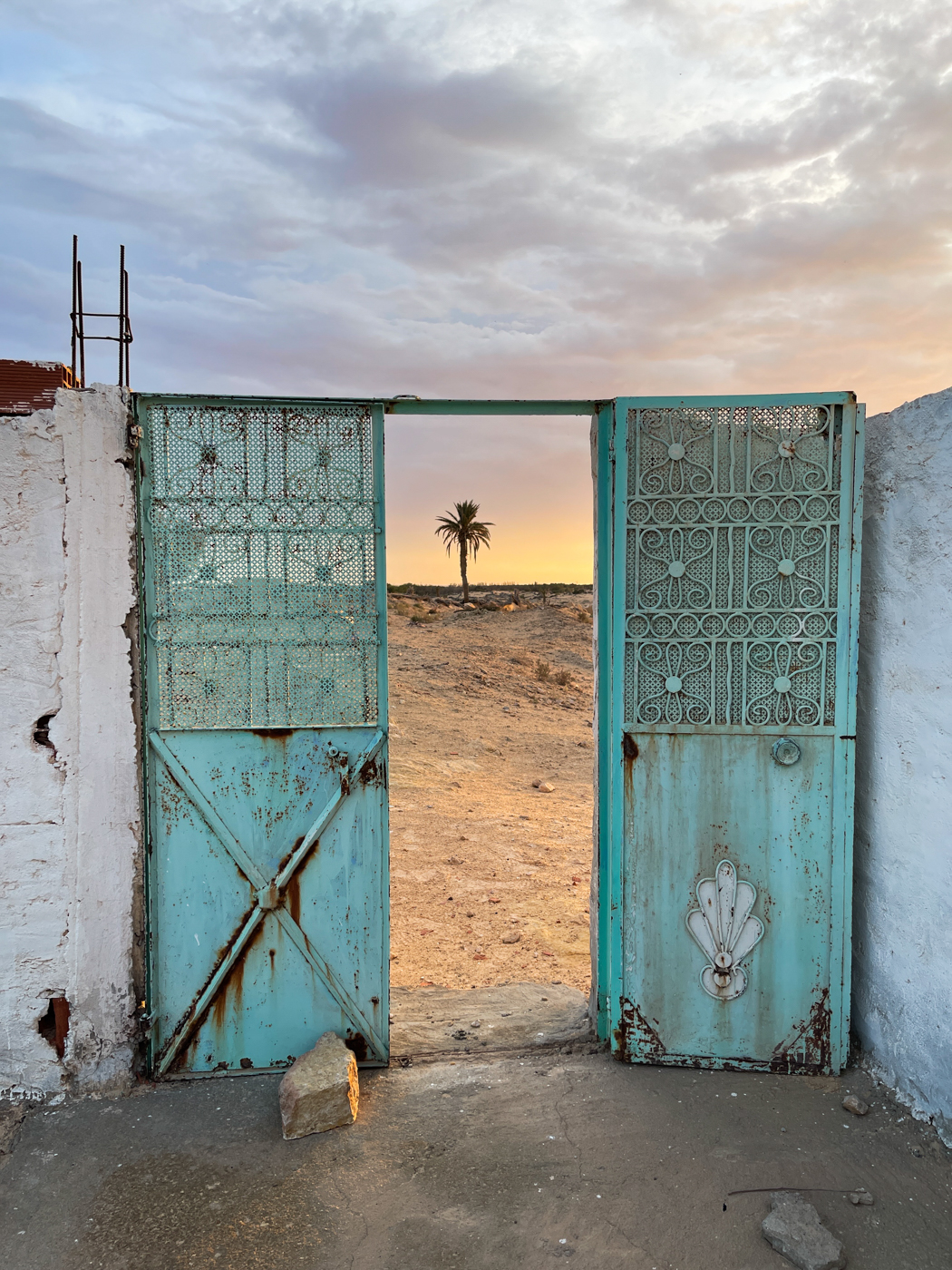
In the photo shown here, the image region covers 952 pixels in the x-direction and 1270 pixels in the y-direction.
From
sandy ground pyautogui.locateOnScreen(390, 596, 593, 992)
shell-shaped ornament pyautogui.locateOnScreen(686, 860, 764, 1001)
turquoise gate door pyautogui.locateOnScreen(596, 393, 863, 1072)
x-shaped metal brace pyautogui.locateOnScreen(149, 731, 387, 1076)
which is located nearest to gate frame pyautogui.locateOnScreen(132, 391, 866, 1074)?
turquoise gate door pyautogui.locateOnScreen(596, 393, 863, 1072)

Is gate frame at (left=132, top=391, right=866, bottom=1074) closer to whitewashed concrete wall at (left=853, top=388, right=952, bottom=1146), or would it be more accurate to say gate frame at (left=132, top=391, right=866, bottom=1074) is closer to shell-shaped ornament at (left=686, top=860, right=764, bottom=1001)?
whitewashed concrete wall at (left=853, top=388, right=952, bottom=1146)

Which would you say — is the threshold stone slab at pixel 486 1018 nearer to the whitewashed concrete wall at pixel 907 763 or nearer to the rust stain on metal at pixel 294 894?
the rust stain on metal at pixel 294 894

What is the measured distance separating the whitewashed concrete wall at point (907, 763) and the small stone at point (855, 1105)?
0.53 feet

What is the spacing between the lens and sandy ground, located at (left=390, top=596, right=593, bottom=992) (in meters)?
5.18

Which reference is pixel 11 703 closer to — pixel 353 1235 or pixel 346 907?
pixel 346 907

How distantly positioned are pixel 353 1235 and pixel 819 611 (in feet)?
9.29

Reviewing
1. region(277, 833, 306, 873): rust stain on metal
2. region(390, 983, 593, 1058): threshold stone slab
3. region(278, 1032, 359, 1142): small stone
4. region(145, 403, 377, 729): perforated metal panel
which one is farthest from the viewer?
region(390, 983, 593, 1058): threshold stone slab

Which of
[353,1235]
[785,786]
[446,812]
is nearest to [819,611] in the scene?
[785,786]

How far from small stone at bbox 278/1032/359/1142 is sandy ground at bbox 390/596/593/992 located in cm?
146

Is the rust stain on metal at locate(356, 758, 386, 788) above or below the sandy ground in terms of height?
above

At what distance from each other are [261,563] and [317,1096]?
6.85 ft

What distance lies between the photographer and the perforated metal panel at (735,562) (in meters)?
3.31

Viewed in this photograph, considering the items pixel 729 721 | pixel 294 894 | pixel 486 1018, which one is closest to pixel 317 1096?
pixel 294 894

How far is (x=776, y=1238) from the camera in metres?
2.49
